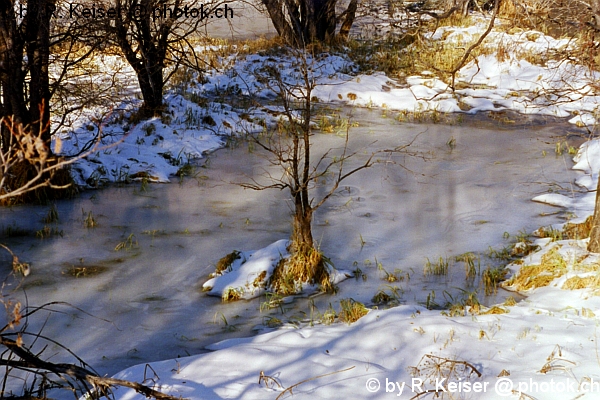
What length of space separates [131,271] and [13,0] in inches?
139

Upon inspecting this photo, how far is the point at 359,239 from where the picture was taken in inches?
315

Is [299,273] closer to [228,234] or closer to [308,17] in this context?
[228,234]

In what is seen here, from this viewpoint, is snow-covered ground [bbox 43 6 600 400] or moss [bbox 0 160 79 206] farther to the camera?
moss [bbox 0 160 79 206]

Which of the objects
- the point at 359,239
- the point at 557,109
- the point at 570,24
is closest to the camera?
the point at 570,24

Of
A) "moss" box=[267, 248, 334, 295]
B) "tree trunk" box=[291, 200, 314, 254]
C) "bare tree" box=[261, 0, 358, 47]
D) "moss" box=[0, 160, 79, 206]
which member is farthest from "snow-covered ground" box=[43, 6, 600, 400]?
"bare tree" box=[261, 0, 358, 47]

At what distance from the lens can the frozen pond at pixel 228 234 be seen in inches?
236

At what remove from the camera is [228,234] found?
8.21 m

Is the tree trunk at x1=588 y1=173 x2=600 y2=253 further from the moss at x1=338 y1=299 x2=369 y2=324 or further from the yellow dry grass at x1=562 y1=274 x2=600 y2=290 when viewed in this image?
the moss at x1=338 y1=299 x2=369 y2=324

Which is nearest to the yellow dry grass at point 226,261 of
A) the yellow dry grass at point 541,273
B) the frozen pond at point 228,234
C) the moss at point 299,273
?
the frozen pond at point 228,234

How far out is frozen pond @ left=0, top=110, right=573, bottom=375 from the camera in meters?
5.99

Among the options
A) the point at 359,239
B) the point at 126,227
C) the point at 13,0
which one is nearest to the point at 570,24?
the point at 359,239

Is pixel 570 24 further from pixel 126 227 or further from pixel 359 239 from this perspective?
pixel 126 227

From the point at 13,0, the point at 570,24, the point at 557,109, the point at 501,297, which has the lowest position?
the point at 501,297

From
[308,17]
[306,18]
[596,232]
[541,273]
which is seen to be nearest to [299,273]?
[541,273]
